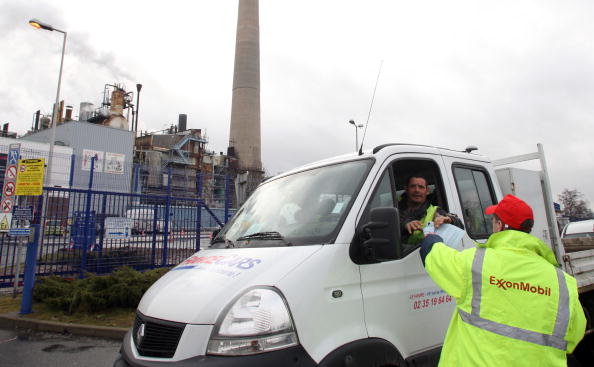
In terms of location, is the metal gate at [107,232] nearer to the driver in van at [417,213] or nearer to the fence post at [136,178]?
the fence post at [136,178]

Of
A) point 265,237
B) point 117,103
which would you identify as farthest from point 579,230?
point 117,103

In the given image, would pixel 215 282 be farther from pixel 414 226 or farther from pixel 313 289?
pixel 414 226

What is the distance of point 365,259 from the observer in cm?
243

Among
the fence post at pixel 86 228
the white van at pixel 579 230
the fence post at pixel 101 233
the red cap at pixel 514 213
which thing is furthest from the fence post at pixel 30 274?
the white van at pixel 579 230

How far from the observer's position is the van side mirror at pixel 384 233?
2305mm

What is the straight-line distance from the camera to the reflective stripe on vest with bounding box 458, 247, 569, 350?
73.3 inches

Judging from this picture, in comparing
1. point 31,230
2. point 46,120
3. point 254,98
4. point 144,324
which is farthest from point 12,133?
point 144,324

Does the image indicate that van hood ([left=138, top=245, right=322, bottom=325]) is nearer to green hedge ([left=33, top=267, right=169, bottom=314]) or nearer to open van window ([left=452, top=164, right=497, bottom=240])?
open van window ([left=452, top=164, right=497, bottom=240])

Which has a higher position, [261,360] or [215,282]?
[215,282]

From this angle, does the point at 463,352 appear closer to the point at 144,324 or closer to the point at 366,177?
the point at 366,177

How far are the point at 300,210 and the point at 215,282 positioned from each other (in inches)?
34.6

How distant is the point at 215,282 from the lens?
2250 millimetres

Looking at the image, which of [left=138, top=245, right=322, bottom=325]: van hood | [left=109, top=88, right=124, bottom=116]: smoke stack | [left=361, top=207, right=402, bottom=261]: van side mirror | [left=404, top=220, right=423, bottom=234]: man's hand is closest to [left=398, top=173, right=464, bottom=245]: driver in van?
[left=404, top=220, right=423, bottom=234]: man's hand

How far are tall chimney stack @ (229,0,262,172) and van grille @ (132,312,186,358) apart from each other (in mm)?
42154
